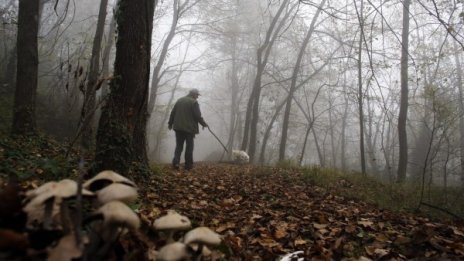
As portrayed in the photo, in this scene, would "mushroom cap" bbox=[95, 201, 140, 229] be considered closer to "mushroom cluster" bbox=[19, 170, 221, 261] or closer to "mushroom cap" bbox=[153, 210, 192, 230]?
"mushroom cluster" bbox=[19, 170, 221, 261]

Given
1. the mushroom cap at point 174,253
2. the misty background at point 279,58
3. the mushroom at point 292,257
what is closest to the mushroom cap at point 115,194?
the mushroom cap at point 174,253

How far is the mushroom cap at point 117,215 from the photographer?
6.04ft

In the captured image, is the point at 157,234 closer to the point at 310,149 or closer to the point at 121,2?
the point at 121,2

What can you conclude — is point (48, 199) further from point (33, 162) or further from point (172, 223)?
point (33, 162)

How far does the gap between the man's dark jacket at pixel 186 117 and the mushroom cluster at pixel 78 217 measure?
7668 millimetres

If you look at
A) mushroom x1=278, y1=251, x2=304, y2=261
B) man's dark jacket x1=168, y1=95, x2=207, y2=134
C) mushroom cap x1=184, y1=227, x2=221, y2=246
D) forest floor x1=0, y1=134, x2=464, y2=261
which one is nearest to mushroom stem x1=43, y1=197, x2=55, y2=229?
forest floor x1=0, y1=134, x2=464, y2=261

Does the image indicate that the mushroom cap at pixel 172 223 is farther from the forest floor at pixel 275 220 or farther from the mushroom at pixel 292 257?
the mushroom at pixel 292 257

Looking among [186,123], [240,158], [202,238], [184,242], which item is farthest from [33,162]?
[240,158]

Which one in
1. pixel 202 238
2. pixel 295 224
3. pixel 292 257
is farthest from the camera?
pixel 295 224

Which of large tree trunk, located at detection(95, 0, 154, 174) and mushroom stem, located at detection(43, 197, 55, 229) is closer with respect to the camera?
mushroom stem, located at detection(43, 197, 55, 229)

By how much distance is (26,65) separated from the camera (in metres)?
8.70

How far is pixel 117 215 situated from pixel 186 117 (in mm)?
8164

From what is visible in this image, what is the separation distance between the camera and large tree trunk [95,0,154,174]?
15.7 feet

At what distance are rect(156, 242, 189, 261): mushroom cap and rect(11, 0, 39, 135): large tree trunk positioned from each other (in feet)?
26.1
